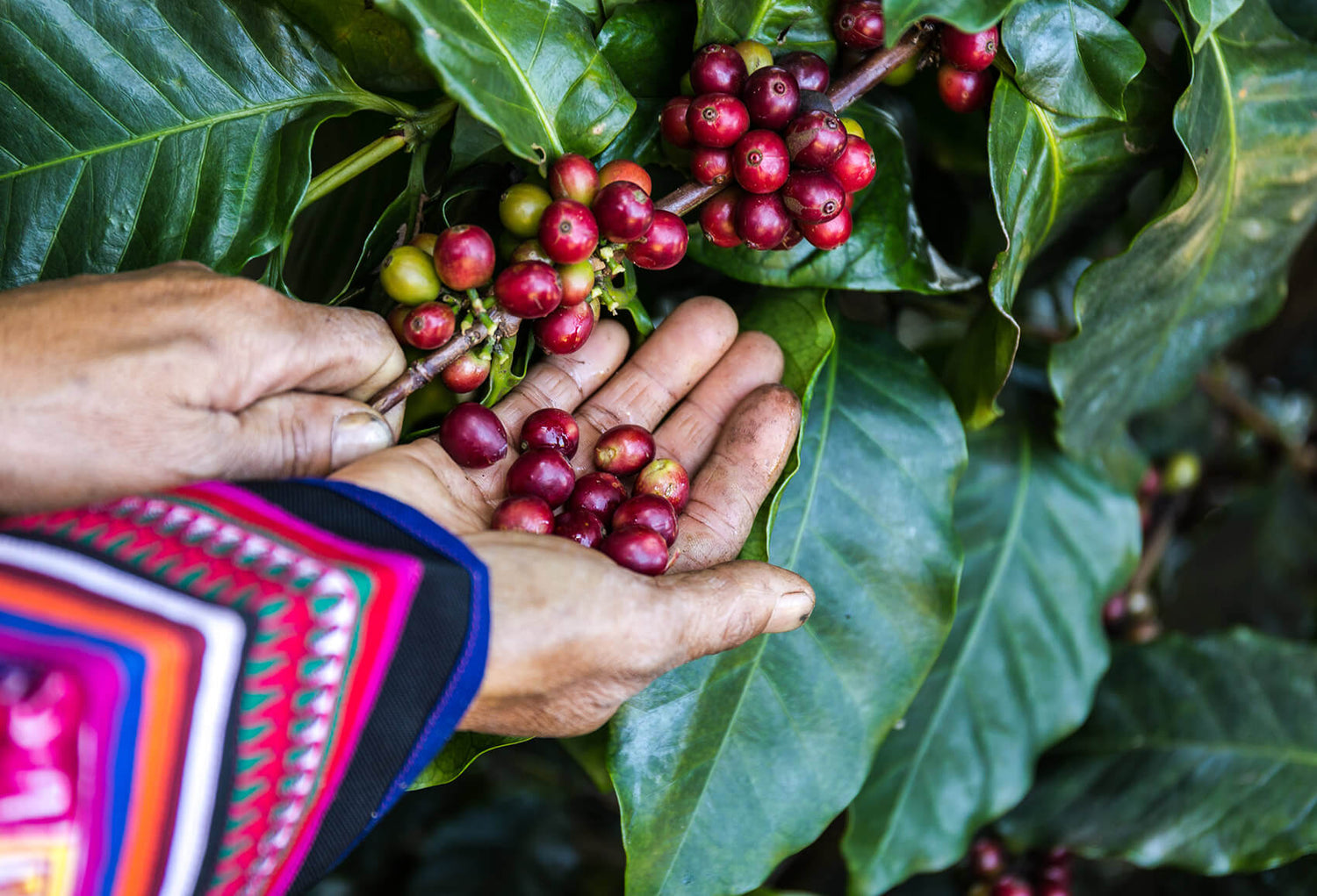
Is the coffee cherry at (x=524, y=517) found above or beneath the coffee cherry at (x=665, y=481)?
above

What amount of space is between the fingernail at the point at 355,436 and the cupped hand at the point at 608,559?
0.03 m

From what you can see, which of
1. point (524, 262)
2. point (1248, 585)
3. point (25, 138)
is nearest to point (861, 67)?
point (524, 262)

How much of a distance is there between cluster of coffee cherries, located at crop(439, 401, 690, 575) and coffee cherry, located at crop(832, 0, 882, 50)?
54 centimetres

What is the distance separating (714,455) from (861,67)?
50cm

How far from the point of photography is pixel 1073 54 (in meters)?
1.11

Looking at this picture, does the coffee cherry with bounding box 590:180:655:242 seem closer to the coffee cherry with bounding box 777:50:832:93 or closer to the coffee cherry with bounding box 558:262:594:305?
the coffee cherry with bounding box 558:262:594:305

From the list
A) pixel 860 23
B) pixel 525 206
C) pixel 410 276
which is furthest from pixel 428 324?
pixel 860 23

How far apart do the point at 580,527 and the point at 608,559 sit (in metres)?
0.12

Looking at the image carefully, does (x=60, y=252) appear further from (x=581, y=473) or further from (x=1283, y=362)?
(x=1283, y=362)

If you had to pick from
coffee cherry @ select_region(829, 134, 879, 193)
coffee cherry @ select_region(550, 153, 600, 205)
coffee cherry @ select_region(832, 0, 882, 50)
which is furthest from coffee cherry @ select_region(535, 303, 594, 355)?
coffee cherry @ select_region(832, 0, 882, 50)

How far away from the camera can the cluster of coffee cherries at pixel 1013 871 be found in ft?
5.52

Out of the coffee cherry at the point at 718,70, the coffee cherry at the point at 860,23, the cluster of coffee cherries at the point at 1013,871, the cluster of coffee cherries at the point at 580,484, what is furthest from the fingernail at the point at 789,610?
the cluster of coffee cherries at the point at 1013,871

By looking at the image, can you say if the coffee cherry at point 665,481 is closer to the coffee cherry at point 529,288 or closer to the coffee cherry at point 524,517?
the coffee cherry at point 524,517

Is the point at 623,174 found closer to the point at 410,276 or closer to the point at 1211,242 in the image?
the point at 410,276
